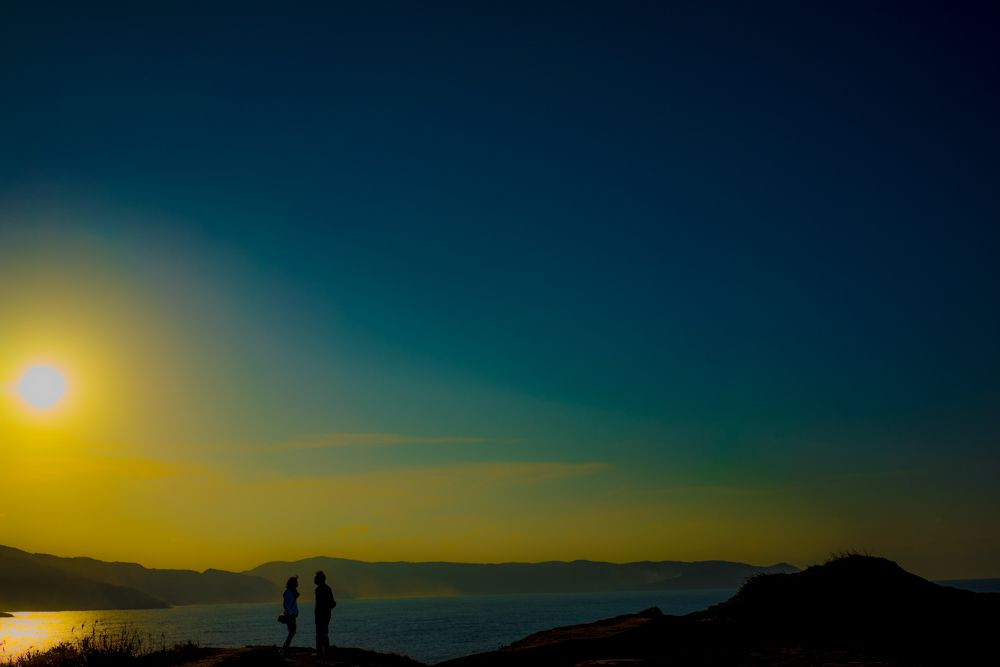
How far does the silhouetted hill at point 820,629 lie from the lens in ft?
42.1

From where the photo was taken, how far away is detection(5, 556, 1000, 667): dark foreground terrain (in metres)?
12.9

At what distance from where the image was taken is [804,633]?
1550cm

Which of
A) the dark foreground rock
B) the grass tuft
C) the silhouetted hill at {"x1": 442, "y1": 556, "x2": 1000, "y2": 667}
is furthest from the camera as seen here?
the dark foreground rock

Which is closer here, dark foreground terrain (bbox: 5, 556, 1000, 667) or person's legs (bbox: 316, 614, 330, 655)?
dark foreground terrain (bbox: 5, 556, 1000, 667)

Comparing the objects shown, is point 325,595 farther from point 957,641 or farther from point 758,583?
point 957,641

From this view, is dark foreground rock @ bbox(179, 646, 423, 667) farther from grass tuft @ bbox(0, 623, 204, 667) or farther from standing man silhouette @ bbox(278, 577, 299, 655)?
standing man silhouette @ bbox(278, 577, 299, 655)

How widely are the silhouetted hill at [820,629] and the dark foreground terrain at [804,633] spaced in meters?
0.03

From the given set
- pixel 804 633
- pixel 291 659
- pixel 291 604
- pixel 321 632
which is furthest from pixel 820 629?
pixel 291 604

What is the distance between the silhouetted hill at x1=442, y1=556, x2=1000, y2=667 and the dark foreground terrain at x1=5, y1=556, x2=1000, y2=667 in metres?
0.03

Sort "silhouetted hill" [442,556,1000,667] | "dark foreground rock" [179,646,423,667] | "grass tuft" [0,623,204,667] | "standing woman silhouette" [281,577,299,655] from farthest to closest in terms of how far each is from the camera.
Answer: "standing woman silhouette" [281,577,299,655], "dark foreground rock" [179,646,423,667], "grass tuft" [0,623,204,667], "silhouetted hill" [442,556,1000,667]

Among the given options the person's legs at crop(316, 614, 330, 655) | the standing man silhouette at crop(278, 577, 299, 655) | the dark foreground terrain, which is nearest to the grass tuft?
the dark foreground terrain

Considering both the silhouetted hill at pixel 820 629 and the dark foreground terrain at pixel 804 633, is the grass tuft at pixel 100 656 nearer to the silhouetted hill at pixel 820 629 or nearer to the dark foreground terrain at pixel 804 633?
the dark foreground terrain at pixel 804 633

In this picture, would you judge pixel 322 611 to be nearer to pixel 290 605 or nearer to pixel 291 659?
pixel 290 605

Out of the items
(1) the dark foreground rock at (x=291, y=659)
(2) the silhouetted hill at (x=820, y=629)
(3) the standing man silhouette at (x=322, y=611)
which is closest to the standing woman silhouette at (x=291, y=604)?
(3) the standing man silhouette at (x=322, y=611)
